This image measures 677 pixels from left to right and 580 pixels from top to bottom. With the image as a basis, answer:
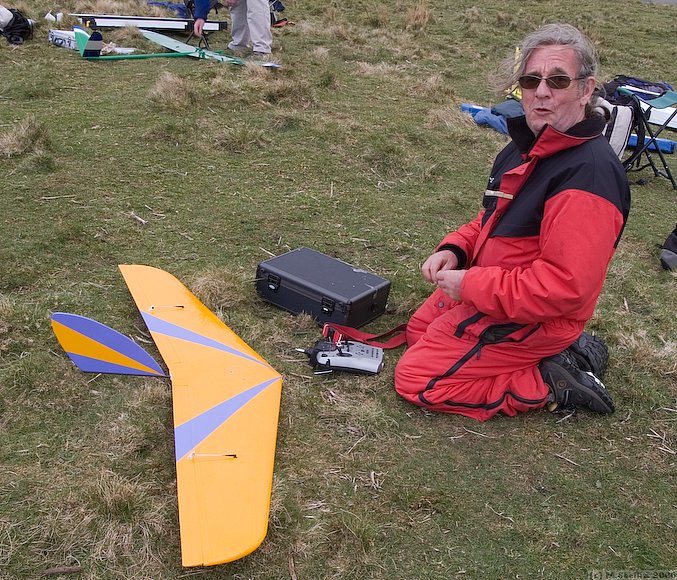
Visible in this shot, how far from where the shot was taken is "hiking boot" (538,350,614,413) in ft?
10.9

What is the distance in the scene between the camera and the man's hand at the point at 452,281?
3133 mm

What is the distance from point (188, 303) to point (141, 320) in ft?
0.96

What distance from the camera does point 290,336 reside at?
12.7ft

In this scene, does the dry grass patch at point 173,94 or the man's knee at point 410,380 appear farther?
the dry grass patch at point 173,94

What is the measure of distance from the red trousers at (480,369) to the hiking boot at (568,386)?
1.9 inches

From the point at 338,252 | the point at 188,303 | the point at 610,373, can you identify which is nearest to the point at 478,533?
the point at 610,373

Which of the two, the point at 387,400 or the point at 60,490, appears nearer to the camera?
the point at 60,490

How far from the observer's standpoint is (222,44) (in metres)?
10.1

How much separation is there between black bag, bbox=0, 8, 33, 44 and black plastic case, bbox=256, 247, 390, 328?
6.85m

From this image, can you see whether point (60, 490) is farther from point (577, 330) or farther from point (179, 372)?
point (577, 330)

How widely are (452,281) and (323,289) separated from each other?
1.00m

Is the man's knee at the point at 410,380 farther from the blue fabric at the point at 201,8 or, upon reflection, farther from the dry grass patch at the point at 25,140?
the blue fabric at the point at 201,8

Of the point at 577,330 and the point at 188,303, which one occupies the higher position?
the point at 577,330

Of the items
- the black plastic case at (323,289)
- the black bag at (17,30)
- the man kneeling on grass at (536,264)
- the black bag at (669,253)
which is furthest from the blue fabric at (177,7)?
the man kneeling on grass at (536,264)
